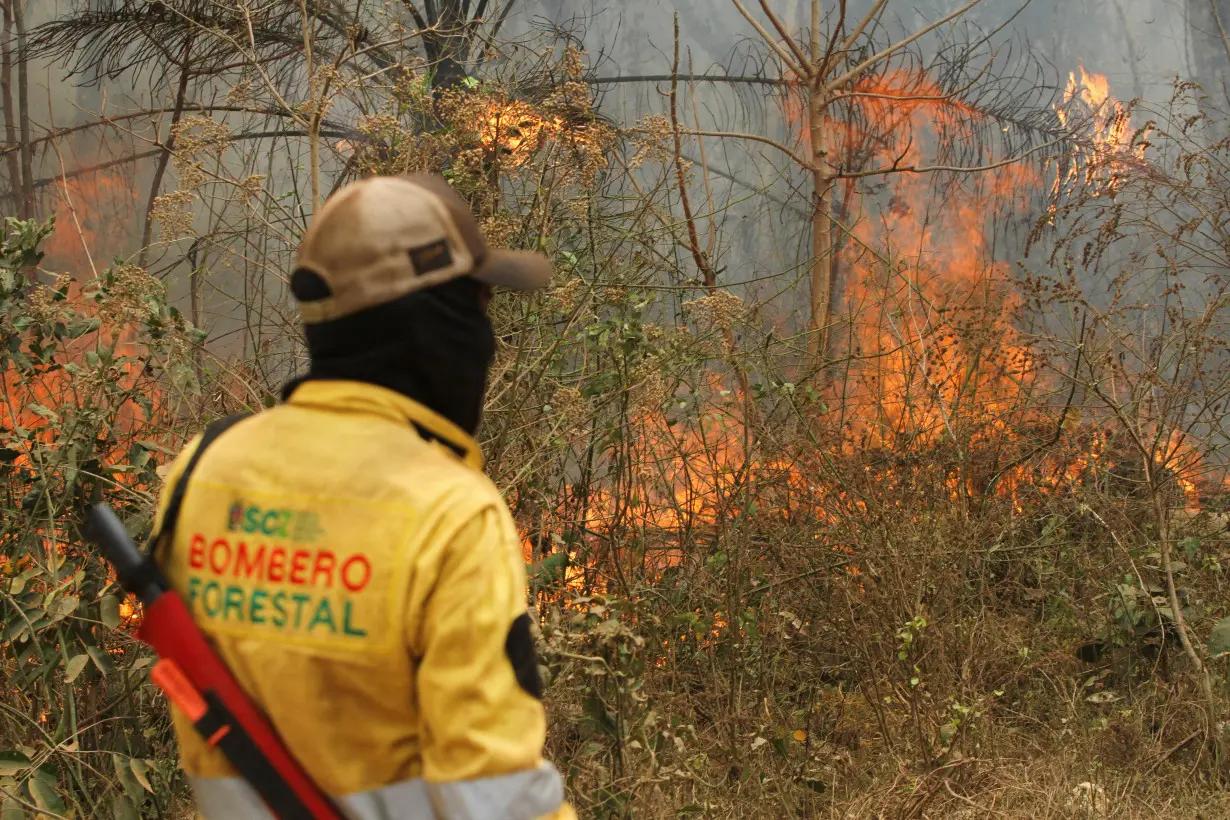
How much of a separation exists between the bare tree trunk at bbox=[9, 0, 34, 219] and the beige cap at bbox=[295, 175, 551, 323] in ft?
17.8

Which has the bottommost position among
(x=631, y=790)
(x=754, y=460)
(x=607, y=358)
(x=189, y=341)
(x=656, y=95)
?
(x=631, y=790)

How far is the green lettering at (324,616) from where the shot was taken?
1.20 metres

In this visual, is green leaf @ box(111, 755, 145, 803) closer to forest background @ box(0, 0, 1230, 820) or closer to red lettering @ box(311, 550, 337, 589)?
forest background @ box(0, 0, 1230, 820)

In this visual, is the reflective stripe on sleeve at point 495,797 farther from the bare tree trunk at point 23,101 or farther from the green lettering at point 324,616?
the bare tree trunk at point 23,101

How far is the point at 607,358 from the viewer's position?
13.6 feet

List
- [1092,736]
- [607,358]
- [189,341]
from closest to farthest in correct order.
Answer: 1. [189,341]
2. [1092,736]
3. [607,358]

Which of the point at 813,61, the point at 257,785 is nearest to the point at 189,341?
the point at 257,785

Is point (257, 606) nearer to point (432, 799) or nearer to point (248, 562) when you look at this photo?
point (248, 562)

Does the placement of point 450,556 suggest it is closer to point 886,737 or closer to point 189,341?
point 189,341

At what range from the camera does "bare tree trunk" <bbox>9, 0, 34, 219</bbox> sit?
19.5 ft

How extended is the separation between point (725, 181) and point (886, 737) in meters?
4.43

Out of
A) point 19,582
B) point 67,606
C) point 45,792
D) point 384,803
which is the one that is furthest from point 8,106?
point 384,803

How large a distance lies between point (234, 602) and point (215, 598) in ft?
0.10

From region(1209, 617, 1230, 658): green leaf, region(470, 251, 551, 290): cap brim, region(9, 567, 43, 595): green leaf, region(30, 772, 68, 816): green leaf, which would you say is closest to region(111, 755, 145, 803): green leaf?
region(30, 772, 68, 816): green leaf
